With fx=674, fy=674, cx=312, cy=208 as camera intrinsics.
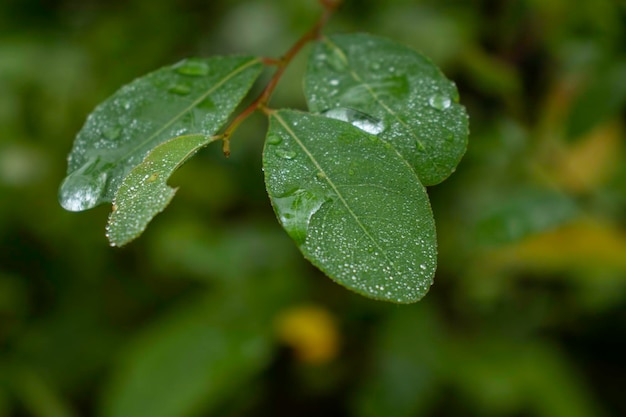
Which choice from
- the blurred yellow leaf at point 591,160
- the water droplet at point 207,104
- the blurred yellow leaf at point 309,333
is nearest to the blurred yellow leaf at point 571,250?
the blurred yellow leaf at point 591,160

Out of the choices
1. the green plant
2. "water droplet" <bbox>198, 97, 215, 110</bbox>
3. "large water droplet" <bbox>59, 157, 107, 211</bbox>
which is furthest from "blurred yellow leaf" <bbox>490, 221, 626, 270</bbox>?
"large water droplet" <bbox>59, 157, 107, 211</bbox>

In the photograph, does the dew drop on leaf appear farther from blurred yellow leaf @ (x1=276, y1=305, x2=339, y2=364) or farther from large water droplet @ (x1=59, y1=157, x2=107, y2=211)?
blurred yellow leaf @ (x1=276, y1=305, x2=339, y2=364)

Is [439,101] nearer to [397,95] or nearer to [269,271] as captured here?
[397,95]

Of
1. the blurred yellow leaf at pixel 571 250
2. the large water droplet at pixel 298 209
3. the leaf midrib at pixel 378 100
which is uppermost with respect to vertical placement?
the large water droplet at pixel 298 209

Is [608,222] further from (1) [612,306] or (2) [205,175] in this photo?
(2) [205,175]

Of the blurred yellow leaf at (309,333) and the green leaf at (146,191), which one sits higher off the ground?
the green leaf at (146,191)

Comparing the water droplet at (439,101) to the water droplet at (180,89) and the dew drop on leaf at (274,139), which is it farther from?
the water droplet at (180,89)

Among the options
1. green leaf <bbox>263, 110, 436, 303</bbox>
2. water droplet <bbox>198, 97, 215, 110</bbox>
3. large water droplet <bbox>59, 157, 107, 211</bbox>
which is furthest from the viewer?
water droplet <bbox>198, 97, 215, 110</bbox>

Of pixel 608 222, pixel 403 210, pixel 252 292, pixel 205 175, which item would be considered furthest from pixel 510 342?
pixel 403 210

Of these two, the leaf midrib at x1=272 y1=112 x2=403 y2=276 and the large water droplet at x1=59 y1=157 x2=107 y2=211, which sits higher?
the large water droplet at x1=59 y1=157 x2=107 y2=211
